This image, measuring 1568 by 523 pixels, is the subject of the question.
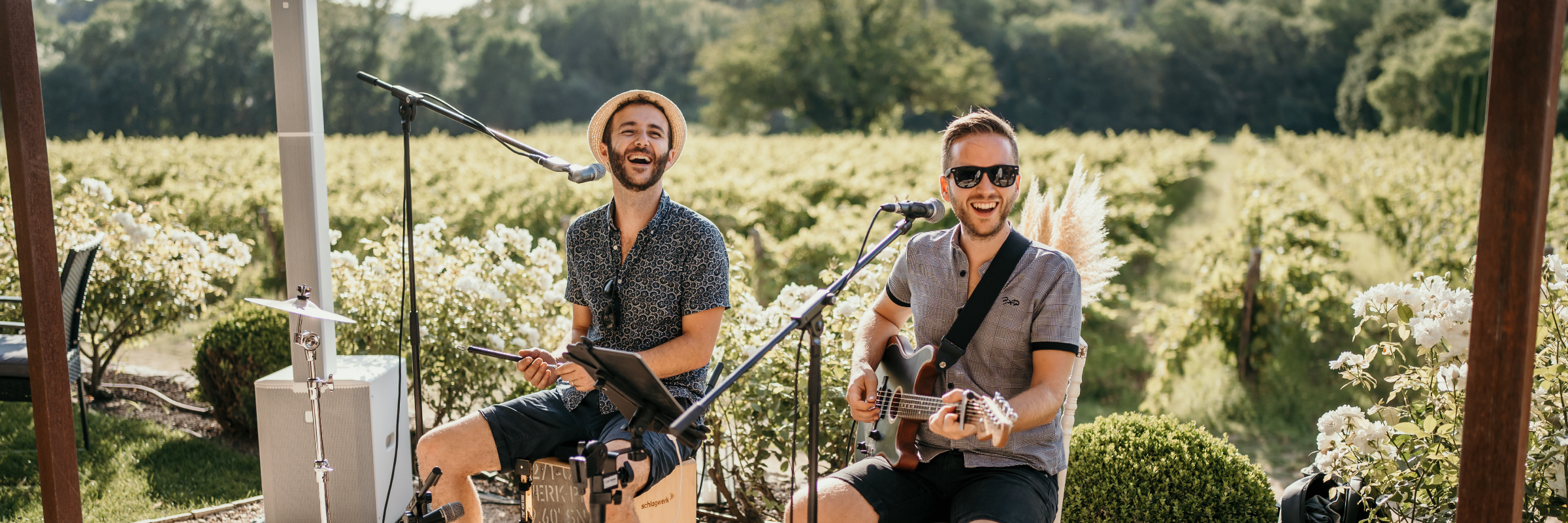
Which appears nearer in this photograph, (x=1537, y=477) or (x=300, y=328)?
(x=1537, y=477)

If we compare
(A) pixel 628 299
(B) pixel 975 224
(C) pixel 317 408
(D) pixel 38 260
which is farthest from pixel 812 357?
(D) pixel 38 260

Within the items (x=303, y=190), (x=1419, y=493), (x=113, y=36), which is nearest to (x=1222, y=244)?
(x=1419, y=493)

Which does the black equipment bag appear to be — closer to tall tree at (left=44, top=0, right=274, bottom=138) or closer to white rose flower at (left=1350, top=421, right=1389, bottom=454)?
white rose flower at (left=1350, top=421, right=1389, bottom=454)

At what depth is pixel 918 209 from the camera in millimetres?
2375

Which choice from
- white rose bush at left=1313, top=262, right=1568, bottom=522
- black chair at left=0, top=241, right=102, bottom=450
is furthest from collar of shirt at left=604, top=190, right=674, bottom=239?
black chair at left=0, top=241, right=102, bottom=450

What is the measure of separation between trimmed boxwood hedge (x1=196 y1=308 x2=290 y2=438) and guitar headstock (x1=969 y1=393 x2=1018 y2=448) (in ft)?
12.3

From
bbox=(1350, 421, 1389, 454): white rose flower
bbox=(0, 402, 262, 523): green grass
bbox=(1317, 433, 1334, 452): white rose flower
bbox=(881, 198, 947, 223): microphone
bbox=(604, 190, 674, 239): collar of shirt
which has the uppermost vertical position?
bbox=(881, 198, 947, 223): microphone

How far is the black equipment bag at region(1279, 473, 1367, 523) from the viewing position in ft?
9.03

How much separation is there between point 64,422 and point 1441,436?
3.74m

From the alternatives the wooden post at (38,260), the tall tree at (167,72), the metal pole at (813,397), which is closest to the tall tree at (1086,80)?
the tall tree at (167,72)

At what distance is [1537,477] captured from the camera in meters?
2.48

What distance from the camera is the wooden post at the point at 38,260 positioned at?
256 cm

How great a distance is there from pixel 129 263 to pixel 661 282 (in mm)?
3863

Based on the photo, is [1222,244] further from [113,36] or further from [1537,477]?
[113,36]
